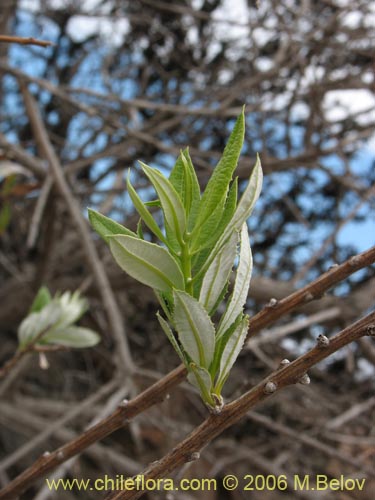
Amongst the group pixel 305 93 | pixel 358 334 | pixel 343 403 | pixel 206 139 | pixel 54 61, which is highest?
pixel 54 61

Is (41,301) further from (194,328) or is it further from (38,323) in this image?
(194,328)

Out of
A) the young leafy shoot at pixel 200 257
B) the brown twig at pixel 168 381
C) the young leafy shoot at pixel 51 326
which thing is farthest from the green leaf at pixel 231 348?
the young leafy shoot at pixel 51 326

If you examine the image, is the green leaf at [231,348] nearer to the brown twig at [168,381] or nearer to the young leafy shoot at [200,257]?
the young leafy shoot at [200,257]

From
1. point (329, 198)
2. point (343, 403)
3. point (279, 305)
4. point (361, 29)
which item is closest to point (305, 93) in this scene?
point (361, 29)

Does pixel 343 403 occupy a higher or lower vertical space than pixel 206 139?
lower

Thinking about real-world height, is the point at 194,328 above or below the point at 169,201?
below

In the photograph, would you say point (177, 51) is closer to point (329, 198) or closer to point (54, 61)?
point (54, 61)

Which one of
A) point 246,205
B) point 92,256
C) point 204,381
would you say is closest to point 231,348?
point 204,381
